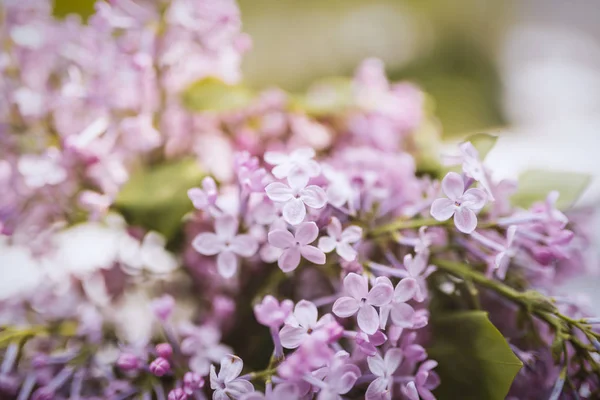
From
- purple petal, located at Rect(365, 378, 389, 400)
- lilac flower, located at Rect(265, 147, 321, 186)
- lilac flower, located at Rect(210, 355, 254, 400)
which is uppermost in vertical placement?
lilac flower, located at Rect(265, 147, 321, 186)

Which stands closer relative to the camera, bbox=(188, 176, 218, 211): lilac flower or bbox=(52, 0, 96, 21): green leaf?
bbox=(188, 176, 218, 211): lilac flower

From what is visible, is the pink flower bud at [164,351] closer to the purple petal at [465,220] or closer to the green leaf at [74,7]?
the purple petal at [465,220]

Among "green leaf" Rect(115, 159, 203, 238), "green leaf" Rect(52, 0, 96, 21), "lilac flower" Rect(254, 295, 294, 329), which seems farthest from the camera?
"green leaf" Rect(52, 0, 96, 21)

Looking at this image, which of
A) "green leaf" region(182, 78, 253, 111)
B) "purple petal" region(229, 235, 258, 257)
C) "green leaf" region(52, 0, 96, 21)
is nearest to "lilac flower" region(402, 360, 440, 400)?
"purple petal" region(229, 235, 258, 257)

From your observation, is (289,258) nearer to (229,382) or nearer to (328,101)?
(229,382)

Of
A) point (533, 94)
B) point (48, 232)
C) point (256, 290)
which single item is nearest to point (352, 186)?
point (256, 290)

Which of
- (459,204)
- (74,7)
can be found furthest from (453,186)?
(74,7)

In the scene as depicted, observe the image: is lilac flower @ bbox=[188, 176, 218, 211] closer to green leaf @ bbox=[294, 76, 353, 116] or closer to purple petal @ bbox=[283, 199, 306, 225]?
purple petal @ bbox=[283, 199, 306, 225]

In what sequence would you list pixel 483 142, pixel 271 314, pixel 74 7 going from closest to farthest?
pixel 271 314 < pixel 483 142 < pixel 74 7
